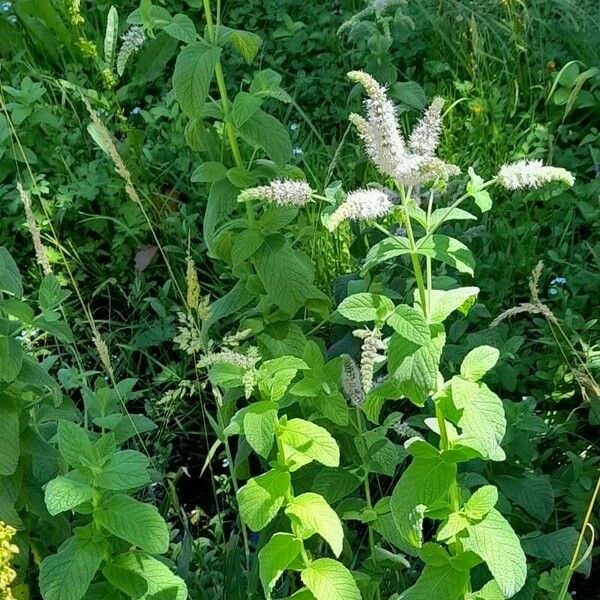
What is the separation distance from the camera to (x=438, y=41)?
364cm

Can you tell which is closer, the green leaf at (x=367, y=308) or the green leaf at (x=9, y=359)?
the green leaf at (x=367, y=308)

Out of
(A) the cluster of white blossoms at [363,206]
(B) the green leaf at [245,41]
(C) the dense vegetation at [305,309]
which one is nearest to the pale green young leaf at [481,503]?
(C) the dense vegetation at [305,309]

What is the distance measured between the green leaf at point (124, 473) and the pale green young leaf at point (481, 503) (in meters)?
0.50

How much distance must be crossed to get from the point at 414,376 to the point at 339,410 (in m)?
0.40

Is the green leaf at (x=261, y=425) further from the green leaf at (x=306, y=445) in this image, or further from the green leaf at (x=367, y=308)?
the green leaf at (x=367, y=308)

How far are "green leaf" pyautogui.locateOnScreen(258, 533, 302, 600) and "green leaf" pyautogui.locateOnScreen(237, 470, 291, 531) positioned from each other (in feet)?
0.19

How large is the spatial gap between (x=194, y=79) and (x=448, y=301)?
27.4 inches

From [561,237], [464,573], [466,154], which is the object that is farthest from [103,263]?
[464,573]

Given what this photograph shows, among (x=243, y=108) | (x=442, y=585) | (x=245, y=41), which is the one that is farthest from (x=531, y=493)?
(x=245, y=41)

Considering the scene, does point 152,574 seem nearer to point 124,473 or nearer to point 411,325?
point 124,473

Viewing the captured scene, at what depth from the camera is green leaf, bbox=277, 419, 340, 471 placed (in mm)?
1832

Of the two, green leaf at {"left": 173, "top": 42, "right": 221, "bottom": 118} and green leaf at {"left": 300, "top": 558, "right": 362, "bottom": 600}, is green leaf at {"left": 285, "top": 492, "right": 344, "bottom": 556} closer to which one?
A: green leaf at {"left": 300, "top": 558, "right": 362, "bottom": 600}

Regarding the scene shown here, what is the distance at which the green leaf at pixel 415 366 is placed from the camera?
166 centimetres

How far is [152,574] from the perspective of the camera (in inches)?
74.4
